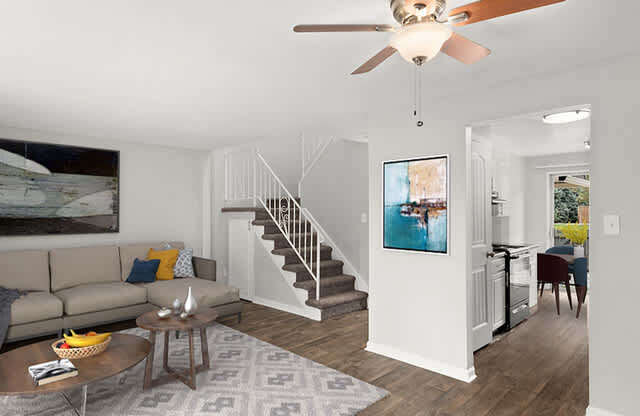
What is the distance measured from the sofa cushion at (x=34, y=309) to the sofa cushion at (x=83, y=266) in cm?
46

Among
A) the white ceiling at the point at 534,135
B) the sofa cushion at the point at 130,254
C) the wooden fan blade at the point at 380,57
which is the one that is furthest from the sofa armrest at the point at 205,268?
the wooden fan blade at the point at 380,57

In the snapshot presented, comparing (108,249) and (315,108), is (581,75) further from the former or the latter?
(108,249)

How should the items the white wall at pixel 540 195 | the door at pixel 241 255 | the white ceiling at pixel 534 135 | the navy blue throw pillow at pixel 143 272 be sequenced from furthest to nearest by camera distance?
the white wall at pixel 540 195 → the door at pixel 241 255 → the navy blue throw pillow at pixel 143 272 → the white ceiling at pixel 534 135

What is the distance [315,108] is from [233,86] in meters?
0.88

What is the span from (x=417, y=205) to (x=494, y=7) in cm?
207

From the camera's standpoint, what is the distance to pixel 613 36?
2020 millimetres

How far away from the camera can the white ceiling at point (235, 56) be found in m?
1.79

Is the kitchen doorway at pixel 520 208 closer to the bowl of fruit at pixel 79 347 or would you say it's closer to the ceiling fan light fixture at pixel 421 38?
the ceiling fan light fixture at pixel 421 38

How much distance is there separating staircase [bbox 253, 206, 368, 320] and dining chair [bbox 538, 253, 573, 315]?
95.2 inches

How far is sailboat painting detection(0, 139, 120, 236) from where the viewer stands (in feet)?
14.0

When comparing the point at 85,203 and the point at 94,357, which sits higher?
the point at 85,203

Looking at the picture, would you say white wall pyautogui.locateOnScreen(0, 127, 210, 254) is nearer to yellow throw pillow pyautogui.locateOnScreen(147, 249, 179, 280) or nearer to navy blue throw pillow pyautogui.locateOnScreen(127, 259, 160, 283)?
yellow throw pillow pyautogui.locateOnScreen(147, 249, 179, 280)

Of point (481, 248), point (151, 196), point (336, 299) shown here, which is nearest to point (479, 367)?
point (481, 248)

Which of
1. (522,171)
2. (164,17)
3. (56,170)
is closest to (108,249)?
(56,170)
